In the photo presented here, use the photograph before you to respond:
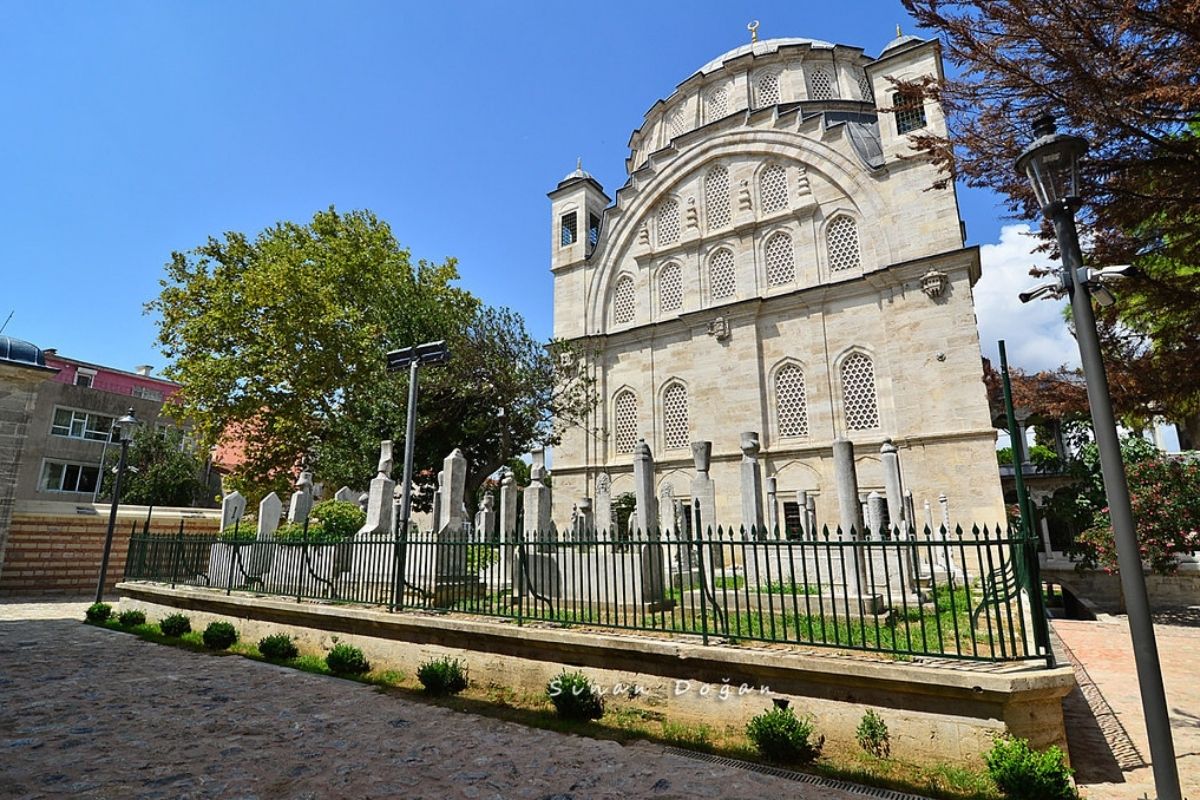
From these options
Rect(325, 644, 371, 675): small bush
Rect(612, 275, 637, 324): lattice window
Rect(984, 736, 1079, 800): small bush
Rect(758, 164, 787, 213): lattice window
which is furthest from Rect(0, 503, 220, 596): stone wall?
Rect(758, 164, 787, 213): lattice window

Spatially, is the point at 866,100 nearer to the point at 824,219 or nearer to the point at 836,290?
the point at 824,219

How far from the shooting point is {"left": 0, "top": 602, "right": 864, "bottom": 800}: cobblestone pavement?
4.30 meters

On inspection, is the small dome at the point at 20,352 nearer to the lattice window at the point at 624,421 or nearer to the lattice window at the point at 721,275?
the lattice window at the point at 624,421

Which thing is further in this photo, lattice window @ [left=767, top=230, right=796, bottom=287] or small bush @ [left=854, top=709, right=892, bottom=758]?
lattice window @ [left=767, top=230, right=796, bottom=287]

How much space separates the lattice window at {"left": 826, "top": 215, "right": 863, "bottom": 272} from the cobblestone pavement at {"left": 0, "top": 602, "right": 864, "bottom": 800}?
18.5 metres

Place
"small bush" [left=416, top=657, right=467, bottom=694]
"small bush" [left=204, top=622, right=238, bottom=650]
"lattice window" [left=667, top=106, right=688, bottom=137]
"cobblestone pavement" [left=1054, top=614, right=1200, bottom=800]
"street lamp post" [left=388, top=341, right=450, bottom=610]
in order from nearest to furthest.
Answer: "cobblestone pavement" [left=1054, top=614, right=1200, bottom=800] < "small bush" [left=416, top=657, right=467, bottom=694] < "street lamp post" [left=388, top=341, right=450, bottom=610] < "small bush" [left=204, top=622, right=238, bottom=650] < "lattice window" [left=667, top=106, right=688, bottom=137]

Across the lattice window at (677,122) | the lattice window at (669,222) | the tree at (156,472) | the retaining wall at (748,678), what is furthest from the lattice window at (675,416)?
the tree at (156,472)

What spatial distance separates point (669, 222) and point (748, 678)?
21630 millimetres

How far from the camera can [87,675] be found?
7.56 metres

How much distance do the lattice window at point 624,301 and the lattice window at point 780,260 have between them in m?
5.64

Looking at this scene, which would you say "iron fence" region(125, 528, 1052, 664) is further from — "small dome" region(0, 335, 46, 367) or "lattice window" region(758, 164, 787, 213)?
"lattice window" region(758, 164, 787, 213)

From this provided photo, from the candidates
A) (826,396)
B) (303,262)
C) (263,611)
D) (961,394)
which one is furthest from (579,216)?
(263,611)

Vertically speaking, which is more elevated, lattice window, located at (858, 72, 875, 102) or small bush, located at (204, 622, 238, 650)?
lattice window, located at (858, 72, 875, 102)

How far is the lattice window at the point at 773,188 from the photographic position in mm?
21906
